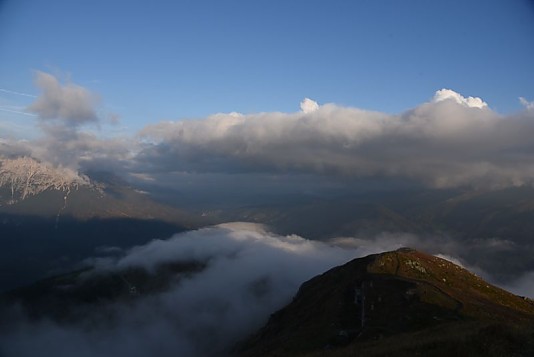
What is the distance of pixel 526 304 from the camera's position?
91000 millimetres

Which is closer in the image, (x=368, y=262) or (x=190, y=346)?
(x=368, y=262)

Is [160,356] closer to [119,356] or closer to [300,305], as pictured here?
[119,356]

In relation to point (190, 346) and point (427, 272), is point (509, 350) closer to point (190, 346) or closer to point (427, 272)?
point (427, 272)

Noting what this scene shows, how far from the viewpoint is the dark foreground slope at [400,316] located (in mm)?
26828

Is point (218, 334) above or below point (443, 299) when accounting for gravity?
below

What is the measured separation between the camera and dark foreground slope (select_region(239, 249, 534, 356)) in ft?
88.0

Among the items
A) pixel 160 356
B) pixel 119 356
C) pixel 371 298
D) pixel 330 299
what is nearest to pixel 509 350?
pixel 371 298

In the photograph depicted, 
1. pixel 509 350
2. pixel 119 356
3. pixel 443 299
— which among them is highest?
pixel 509 350

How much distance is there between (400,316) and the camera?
2478 inches

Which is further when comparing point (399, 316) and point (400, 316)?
point (399, 316)

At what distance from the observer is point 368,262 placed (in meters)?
107

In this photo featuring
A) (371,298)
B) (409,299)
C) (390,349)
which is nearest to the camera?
(390,349)

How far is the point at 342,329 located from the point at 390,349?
120ft

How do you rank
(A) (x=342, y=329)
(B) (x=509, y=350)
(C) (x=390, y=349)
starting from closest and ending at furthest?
(B) (x=509, y=350)
(C) (x=390, y=349)
(A) (x=342, y=329)
